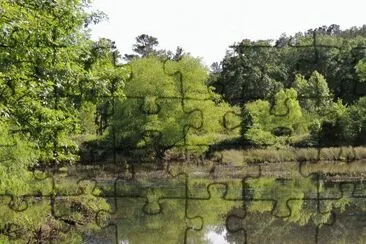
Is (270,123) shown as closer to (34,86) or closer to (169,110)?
(169,110)

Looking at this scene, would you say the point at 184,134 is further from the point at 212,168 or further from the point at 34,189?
the point at 34,189

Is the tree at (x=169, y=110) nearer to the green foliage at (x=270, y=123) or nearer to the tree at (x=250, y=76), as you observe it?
the tree at (x=250, y=76)

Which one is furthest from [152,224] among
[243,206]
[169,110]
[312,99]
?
[312,99]

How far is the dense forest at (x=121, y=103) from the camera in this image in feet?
26.8

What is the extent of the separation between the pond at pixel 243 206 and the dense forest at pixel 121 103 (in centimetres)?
108

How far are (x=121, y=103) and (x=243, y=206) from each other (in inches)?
362

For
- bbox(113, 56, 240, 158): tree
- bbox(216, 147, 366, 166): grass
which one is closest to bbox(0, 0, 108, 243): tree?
bbox(113, 56, 240, 158): tree

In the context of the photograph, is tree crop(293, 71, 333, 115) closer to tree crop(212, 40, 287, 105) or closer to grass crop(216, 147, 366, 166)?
tree crop(212, 40, 287, 105)

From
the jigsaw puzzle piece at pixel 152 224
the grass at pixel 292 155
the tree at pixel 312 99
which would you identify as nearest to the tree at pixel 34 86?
the jigsaw puzzle piece at pixel 152 224

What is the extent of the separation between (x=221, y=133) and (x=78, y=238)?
14.7 m

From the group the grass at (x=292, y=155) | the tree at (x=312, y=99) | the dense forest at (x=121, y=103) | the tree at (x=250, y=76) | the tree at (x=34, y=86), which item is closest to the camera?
the tree at (x=34, y=86)

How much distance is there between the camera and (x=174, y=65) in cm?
2580

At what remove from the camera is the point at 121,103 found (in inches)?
933

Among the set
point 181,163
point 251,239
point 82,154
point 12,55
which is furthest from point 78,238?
point 82,154
